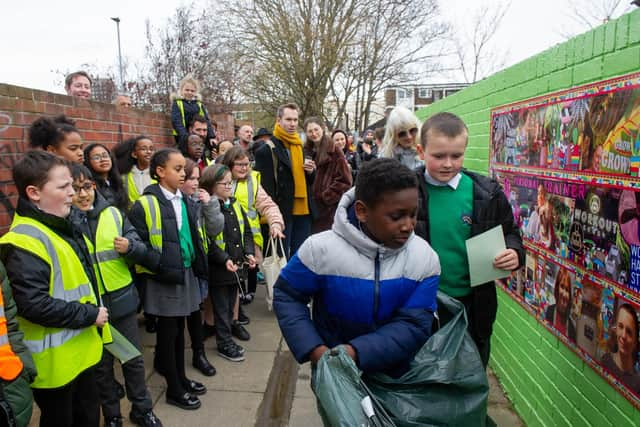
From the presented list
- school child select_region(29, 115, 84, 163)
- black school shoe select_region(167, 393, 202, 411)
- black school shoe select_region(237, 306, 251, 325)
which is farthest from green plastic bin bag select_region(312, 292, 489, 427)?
black school shoe select_region(237, 306, 251, 325)

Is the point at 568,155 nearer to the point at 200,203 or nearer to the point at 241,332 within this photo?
the point at 200,203

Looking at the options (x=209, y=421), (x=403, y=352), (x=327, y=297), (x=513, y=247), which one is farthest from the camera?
(x=209, y=421)

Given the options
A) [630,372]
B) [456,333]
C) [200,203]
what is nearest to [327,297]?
[456,333]

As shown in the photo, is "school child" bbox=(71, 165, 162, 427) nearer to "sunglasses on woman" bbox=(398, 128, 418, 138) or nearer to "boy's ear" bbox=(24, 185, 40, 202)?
"boy's ear" bbox=(24, 185, 40, 202)

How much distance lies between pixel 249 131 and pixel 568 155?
20.8 ft

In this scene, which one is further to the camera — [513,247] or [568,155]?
[568,155]

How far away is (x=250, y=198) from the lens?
477cm

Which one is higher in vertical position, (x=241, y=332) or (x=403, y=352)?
(x=403, y=352)

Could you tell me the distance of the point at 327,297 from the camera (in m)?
1.79

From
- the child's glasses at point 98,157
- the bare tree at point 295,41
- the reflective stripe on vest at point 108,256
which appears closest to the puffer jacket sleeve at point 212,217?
the child's glasses at point 98,157

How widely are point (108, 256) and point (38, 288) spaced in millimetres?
739

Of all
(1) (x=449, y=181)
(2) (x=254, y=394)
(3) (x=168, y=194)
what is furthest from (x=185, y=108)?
(1) (x=449, y=181)

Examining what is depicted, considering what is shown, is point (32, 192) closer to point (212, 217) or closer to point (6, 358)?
point (6, 358)

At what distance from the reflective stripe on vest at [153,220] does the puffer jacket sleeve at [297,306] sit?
160cm
